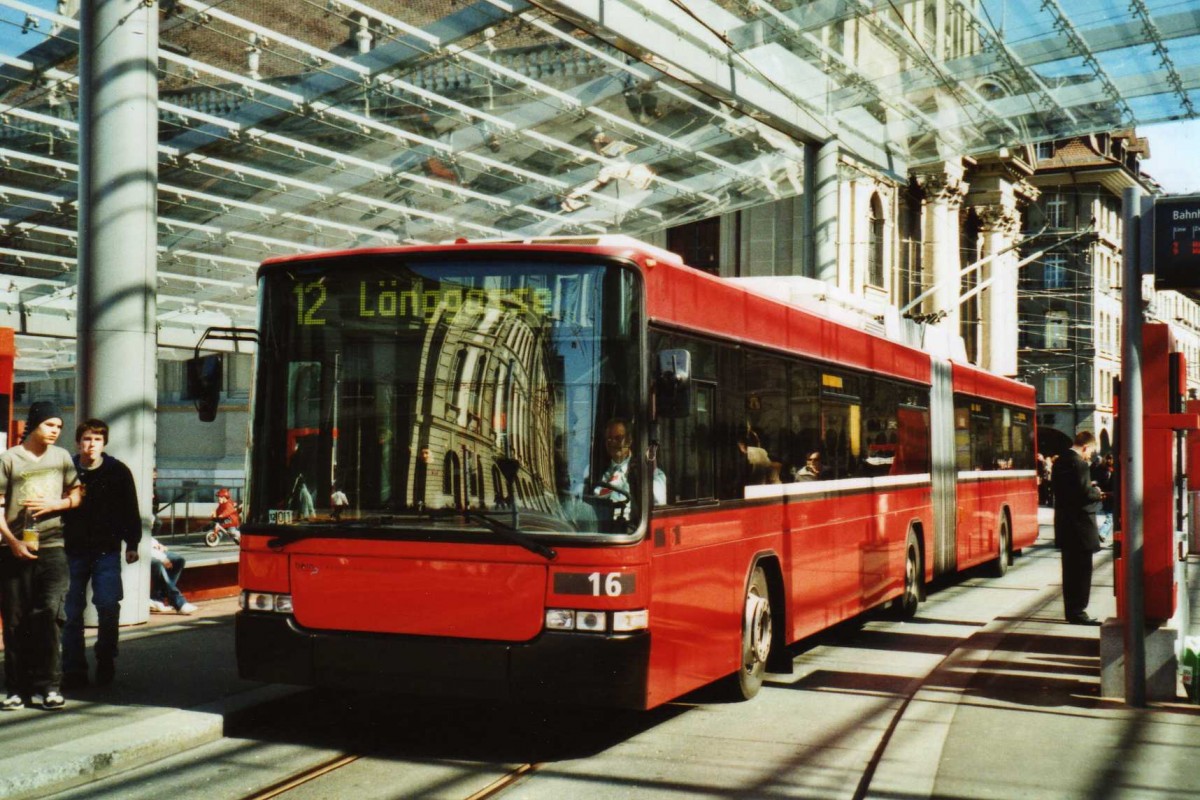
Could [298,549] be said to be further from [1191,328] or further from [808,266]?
[1191,328]

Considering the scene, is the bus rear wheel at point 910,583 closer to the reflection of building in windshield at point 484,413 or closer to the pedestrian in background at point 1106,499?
the reflection of building in windshield at point 484,413

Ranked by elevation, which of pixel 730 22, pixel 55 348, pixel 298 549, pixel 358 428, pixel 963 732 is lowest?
pixel 963 732

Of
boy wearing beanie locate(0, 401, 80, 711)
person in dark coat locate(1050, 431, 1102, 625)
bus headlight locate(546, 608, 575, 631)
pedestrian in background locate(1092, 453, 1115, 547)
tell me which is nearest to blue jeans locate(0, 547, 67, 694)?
boy wearing beanie locate(0, 401, 80, 711)

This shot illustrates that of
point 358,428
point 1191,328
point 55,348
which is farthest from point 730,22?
point 1191,328

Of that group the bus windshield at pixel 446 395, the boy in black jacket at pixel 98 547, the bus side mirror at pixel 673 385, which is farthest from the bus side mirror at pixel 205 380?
the bus side mirror at pixel 673 385

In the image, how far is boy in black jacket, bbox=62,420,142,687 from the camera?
8.83m

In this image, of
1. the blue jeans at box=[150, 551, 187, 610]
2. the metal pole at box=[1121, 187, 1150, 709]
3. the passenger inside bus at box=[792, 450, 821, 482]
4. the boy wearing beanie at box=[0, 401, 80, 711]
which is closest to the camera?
the boy wearing beanie at box=[0, 401, 80, 711]

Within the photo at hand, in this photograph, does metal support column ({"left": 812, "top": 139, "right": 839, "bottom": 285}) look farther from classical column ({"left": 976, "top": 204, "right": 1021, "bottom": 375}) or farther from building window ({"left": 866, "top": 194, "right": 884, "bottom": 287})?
classical column ({"left": 976, "top": 204, "right": 1021, "bottom": 375})

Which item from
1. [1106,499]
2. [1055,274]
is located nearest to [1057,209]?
[1055,274]

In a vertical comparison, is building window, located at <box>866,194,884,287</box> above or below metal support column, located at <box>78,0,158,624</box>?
above

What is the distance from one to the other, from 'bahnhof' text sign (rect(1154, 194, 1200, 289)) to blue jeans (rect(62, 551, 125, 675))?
21.1 feet

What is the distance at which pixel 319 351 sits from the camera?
25.4ft

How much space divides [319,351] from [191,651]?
3707 millimetres

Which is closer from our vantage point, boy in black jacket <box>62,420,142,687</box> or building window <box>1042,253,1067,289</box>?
boy in black jacket <box>62,420,142,687</box>
